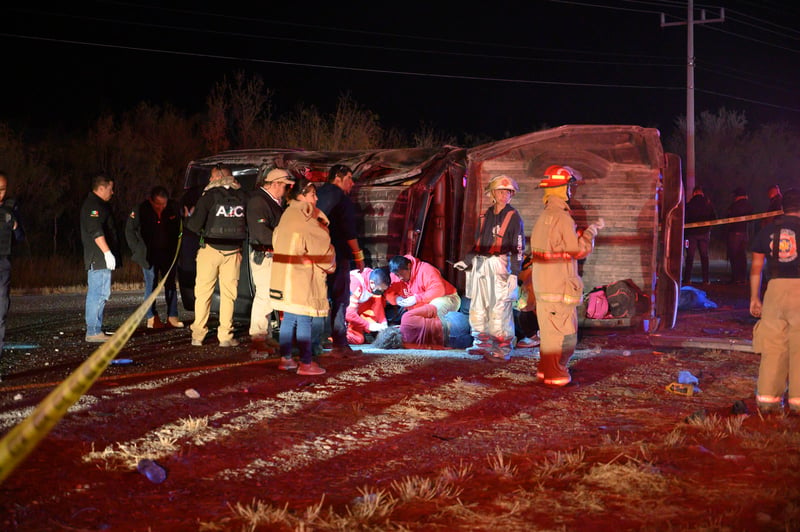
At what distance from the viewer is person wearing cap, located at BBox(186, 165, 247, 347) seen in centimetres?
891

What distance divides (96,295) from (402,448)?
5.35m

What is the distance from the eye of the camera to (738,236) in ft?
52.1

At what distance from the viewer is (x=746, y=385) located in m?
7.09

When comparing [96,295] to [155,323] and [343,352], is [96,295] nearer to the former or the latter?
[155,323]

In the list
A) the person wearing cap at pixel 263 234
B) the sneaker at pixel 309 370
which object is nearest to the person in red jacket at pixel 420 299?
the person wearing cap at pixel 263 234

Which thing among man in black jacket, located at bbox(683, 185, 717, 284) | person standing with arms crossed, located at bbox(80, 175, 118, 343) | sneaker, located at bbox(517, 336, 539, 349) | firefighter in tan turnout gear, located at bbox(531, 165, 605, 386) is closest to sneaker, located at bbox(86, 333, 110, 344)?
person standing with arms crossed, located at bbox(80, 175, 118, 343)

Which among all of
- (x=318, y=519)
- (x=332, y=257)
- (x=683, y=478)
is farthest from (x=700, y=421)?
(x=332, y=257)

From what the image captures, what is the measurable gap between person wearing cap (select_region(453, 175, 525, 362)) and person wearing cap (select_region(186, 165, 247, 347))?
8.44 feet

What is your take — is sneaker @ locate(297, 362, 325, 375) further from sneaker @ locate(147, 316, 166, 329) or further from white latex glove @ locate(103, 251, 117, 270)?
sneaker @ locate(147, 316, 166, 329)

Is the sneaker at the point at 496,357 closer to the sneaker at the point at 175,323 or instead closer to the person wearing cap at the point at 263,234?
the person wearing cap at the point at 263,234

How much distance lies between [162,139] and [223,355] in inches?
925

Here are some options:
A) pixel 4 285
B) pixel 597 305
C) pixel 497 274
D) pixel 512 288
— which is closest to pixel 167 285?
pixel 4 285

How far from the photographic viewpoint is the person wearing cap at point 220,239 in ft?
29.2

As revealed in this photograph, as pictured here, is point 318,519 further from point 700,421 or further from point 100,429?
point 700,421
